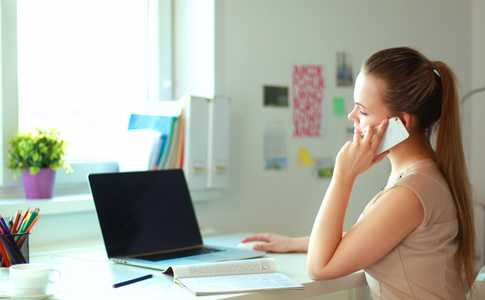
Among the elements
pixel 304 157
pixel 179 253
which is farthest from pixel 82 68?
pixel 304 157

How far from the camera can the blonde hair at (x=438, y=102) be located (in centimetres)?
135

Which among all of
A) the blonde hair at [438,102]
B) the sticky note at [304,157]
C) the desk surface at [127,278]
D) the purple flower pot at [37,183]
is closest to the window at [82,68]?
the purple flower pot at [37,183]

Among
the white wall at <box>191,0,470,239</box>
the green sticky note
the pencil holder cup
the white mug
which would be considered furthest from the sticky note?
the white mug

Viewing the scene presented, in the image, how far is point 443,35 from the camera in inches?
118

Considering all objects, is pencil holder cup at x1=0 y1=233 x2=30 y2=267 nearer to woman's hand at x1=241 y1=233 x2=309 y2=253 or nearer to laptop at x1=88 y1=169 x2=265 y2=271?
laptop at x1=88 y1=169 x2=265 y2=271

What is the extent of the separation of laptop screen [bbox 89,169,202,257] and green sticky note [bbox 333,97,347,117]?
3.30 ft

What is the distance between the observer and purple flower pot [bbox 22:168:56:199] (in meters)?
1.78

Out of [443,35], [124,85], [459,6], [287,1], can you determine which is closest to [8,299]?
[124,85]

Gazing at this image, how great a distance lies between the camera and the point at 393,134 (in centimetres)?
134

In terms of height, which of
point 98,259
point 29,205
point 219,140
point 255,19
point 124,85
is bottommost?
point 98,259

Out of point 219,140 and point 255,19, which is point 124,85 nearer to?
point 219,140

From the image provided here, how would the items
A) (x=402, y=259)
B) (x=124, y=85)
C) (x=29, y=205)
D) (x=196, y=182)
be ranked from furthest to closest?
(x=124, y=85) < (x=196, y=182) < (x=29, y=205) < (x=402, y=259)

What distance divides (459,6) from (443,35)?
0.73 ft

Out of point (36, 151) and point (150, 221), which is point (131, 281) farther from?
point (36, 151)
